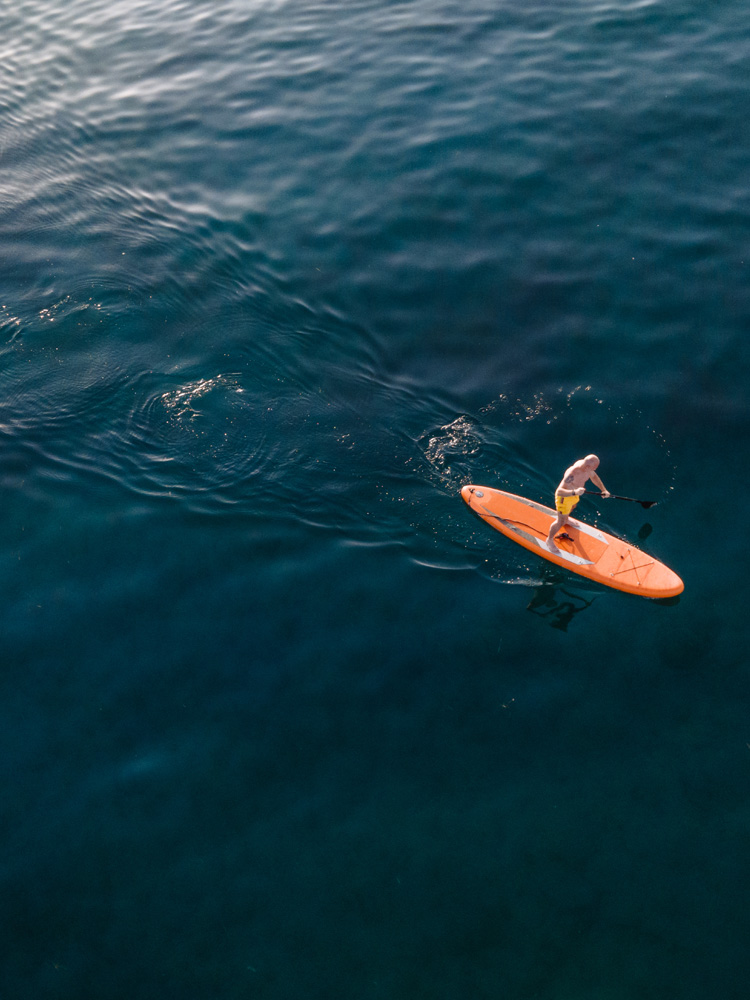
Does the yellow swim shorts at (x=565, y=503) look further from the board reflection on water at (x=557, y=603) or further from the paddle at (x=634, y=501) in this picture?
the board reflection on water at (x=557, y=603)

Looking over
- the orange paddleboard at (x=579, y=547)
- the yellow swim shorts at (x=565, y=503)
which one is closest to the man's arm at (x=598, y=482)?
the yellow swim shorts at (x=565, y=503)

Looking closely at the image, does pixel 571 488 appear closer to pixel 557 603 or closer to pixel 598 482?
pixel 598 482

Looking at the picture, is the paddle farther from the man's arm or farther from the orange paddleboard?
the orange paddleboard

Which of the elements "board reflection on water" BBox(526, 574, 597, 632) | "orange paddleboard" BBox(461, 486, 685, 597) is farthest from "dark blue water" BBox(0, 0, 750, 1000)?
"orange paddleboard" BBox(461, 486, 685, 597)

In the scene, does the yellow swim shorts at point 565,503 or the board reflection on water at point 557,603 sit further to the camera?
the yellow swim shorts at point 565,503

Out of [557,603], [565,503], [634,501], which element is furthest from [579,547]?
[634,501]

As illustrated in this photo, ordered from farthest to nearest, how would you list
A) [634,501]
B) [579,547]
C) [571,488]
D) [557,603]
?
[634,501], [579,547], [557,603], [571,488]
